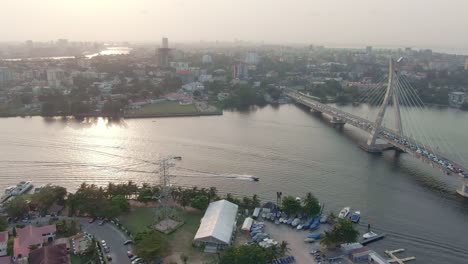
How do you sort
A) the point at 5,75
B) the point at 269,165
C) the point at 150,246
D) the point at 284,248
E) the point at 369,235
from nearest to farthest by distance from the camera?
1. the point at 150,246
2. the point at 284,248
3. the point at 369,235
4. the point at 269,165
5. the point at 5,75

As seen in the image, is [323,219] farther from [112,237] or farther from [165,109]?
[165,109]

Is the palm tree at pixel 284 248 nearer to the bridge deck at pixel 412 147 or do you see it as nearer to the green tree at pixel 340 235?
the green tree at pixel 340 235

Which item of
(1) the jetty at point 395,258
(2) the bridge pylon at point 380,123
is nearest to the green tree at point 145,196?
(1) the jetty at point 395,258

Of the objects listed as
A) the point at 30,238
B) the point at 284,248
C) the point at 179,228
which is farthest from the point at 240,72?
the point at 30,238

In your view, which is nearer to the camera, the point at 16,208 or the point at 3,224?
the point at 3,224

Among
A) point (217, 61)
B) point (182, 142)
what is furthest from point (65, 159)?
point (217, 61)

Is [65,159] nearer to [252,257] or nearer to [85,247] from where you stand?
[85,247]

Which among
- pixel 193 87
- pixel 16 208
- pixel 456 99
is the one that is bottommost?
pixel 16 208
